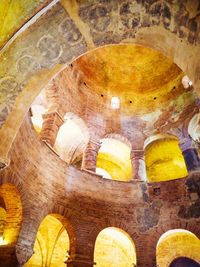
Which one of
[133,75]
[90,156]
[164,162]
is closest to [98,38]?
[90,156]

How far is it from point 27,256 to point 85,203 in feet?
9.29

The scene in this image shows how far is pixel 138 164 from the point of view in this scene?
462 inches

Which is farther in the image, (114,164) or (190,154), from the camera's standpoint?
(114,164)

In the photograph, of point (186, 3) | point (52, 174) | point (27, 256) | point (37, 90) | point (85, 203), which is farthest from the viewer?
point (85, 203)

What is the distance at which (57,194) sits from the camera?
29.1 feet

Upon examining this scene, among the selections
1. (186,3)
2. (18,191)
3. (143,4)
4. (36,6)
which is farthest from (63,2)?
(18,191)

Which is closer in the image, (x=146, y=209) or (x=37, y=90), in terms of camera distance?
(x=37, y=90)

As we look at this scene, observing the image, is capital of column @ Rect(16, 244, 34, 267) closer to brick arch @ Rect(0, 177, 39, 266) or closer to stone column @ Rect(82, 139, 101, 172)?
brick arch @ Rect(0, 177, 39, 266)

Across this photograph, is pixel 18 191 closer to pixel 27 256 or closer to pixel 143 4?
pixel 27 256

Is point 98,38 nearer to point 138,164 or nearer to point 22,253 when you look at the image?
point 22,253

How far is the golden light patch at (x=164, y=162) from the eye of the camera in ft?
50.4

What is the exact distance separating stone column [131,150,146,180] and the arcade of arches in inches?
2.0

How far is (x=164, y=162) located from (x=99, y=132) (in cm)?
549

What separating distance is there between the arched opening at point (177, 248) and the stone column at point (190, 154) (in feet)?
10.5
